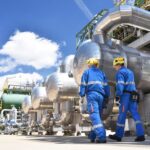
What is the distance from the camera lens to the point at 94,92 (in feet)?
18.6

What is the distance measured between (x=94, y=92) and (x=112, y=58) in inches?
68.1

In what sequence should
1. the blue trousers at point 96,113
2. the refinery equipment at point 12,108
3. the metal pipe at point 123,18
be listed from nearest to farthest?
the blue trousers at point 96,113 → the metal pipe at point 123,18 → the refinery equipment at point 12,108

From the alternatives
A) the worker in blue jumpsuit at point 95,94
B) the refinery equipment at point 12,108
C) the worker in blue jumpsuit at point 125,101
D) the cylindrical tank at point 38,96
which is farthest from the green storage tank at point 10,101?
the worker in blue jumpsuit at point 95,94

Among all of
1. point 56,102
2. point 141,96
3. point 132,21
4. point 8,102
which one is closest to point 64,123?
point 56,102

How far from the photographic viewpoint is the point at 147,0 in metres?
15.3

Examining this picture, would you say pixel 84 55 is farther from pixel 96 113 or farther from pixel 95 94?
pixel 96 113

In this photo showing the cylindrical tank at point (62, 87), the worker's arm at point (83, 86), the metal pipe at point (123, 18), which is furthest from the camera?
the cylindrical tank at point (62, 87)

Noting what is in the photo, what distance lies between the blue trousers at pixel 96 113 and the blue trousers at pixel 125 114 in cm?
46

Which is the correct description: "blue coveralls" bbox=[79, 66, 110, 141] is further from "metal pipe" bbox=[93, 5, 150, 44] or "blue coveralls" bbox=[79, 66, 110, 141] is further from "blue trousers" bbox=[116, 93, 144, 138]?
"metal pipe" bbox=[93, 5, 150, 44]

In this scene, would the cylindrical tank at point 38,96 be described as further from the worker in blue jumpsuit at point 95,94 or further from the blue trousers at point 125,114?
the worker in blue jumpsuit at point 95,94

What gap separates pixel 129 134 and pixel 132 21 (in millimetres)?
2716

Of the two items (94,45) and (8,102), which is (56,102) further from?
(8,102)

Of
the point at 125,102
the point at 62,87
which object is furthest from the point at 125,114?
the point at 62,87

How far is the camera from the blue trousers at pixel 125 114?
19.4ft
